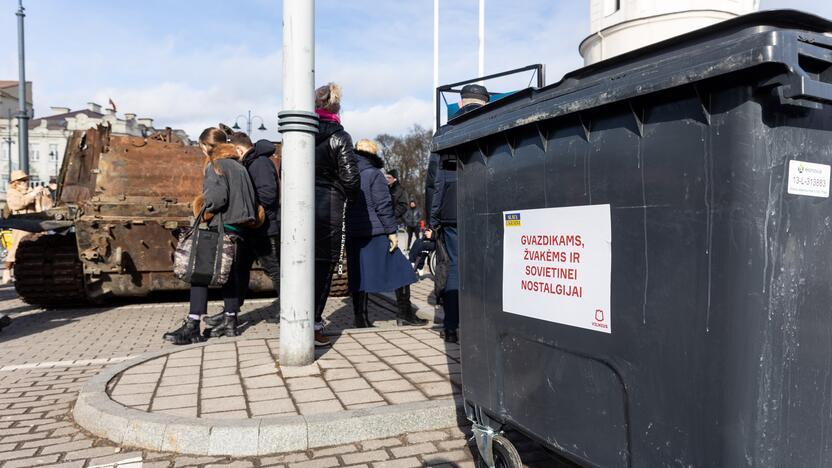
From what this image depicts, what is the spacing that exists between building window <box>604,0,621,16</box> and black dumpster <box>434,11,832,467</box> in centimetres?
1989

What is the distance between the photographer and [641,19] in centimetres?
1945

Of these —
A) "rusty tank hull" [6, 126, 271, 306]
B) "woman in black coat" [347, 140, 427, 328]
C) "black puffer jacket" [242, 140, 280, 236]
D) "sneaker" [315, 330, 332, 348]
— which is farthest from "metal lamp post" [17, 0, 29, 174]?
"sneaker" [315, 330, 332, 348]

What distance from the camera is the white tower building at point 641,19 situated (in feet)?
→ 56.7

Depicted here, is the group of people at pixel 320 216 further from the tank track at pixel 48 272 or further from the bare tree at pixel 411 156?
the bare tree at pixel 411 156

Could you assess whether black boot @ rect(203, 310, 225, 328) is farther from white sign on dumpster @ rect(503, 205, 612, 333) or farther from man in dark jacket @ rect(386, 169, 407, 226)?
man in dark jacket @ rect(386, 169, 407, 226)

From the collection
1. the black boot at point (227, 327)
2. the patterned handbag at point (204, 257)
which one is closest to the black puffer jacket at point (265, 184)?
the patterned handbag at point (204, 257)

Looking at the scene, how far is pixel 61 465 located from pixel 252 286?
5148mm

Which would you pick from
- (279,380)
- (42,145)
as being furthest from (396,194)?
(42,145)

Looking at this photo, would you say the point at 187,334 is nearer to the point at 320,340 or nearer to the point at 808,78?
the point at 320,340

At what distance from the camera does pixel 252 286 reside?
8109mm

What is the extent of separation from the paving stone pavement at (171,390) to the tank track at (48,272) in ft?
3.22

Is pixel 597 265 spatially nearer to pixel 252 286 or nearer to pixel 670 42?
pixel 670 42

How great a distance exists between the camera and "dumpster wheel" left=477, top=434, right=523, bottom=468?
8.29ft

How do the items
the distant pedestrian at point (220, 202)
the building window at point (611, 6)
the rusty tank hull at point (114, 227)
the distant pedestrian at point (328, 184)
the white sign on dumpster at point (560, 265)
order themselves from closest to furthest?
the white sign on dumpster at point (560, 265) → the distant pedestrian at point (328, 184) → the distant pedestrian at point (220, 202) → the rusty tank hull at point (114, 227) → the building window at point (611, 6)
